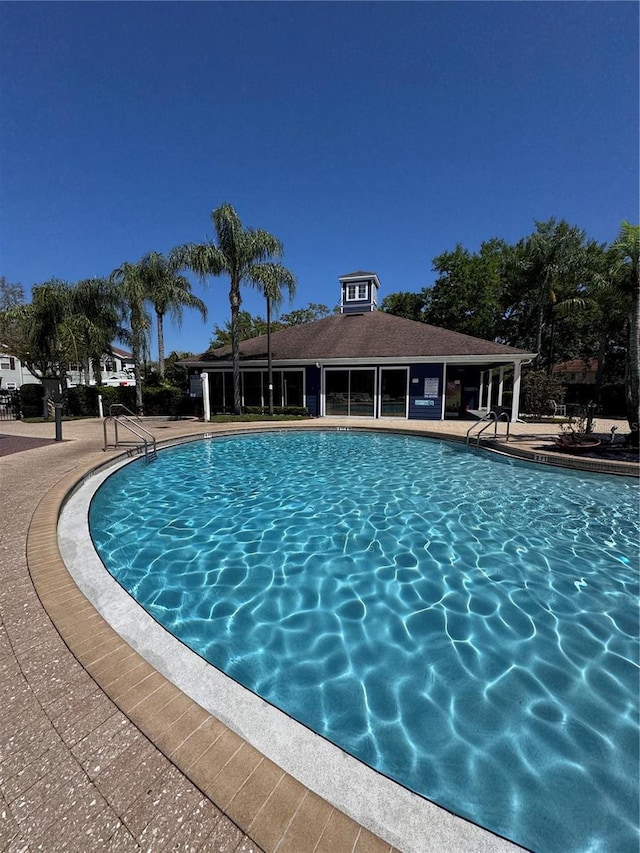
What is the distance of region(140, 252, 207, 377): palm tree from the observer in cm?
1958

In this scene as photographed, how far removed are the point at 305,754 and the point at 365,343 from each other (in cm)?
1827

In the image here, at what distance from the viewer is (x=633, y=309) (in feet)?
31.7

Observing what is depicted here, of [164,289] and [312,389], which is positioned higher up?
[164,289]

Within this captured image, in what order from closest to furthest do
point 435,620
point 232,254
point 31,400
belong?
point 435,620 → point 232,254 → point 31,400

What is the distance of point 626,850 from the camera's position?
180 centimetres

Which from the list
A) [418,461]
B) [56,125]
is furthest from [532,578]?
[56,125]

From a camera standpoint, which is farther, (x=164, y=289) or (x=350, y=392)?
(x=164, y=289)

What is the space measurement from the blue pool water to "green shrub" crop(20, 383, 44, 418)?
14.8m

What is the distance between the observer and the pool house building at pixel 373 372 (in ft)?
55.7

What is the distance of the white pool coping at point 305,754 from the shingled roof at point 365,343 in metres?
15.8

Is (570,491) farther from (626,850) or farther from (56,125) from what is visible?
(56,125)

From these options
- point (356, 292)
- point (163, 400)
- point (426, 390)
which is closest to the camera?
point (426, 390)

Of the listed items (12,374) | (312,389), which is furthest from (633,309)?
(12,374)

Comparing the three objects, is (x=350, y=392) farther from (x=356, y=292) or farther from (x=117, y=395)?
(x=117, y=395)
